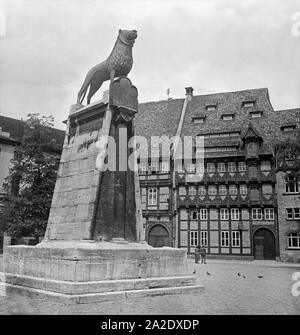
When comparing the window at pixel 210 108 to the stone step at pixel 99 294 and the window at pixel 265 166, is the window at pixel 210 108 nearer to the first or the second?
the window at pixel 265 166

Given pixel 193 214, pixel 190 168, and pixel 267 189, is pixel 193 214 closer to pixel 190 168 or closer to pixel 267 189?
pixel 190 168

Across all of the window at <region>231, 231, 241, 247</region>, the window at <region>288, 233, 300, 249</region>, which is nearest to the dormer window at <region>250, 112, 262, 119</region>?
the window at <region>231, 231, 241, 247</region>

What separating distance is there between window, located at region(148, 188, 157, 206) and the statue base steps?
32234 mm

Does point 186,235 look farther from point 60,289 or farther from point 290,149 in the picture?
point 60,289

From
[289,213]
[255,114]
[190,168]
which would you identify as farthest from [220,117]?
[289,213]

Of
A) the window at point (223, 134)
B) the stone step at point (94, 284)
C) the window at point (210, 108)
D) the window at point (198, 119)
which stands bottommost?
the stone step at point (94, 284)

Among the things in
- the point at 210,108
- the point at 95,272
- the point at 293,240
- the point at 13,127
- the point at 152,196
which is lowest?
the point at 95,272

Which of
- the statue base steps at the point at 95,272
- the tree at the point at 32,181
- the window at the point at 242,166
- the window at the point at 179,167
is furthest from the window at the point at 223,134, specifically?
the statue base steps at the point at 95,272

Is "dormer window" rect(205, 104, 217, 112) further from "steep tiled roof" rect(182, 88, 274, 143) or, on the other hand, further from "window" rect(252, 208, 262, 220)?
"window" rect(252, 208, 262, 220)

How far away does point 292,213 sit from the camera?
39781 mm

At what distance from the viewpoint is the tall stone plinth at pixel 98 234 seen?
9.48 meters

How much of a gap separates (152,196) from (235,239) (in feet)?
30.8

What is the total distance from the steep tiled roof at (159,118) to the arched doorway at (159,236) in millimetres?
10552

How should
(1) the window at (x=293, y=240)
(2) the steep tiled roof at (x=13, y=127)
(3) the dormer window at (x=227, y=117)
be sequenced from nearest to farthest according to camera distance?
(1) the window at (x=293, y=240), (2) the steep tiled roof at (x=13, y=127), (3) the dormer window at (x=227, y=117)
